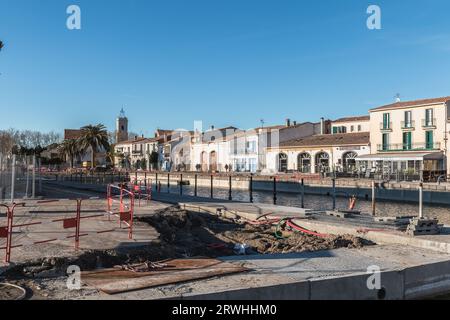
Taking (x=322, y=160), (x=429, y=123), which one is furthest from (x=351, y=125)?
(x=429, y=123)

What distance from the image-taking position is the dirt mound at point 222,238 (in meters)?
Result: 11.4

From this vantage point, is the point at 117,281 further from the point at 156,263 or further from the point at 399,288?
the point at 399,288

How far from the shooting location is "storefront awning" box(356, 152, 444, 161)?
47.0 metres

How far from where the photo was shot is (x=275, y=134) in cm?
6975

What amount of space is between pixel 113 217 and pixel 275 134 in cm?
5578

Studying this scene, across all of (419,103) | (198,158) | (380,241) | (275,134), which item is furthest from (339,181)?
(198,158)

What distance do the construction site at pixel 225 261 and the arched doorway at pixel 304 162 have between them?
155ft

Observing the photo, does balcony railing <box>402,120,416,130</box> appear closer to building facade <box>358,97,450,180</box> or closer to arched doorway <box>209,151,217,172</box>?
building facade <box>358,97,450,180</box>

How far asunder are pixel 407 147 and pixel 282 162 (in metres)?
18.8

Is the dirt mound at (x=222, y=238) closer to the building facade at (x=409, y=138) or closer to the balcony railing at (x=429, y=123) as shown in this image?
the building facade at (x=409, y=138)

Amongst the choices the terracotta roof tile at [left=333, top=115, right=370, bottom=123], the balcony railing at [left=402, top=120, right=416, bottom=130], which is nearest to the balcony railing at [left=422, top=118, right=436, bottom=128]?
the balcony railing at [left=402, top=120, right=416, bottom=130]

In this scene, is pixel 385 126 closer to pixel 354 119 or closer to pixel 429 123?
pixel 429 123

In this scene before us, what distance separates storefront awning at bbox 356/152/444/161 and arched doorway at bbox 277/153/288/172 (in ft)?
46.4

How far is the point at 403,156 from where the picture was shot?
49.5 meters
